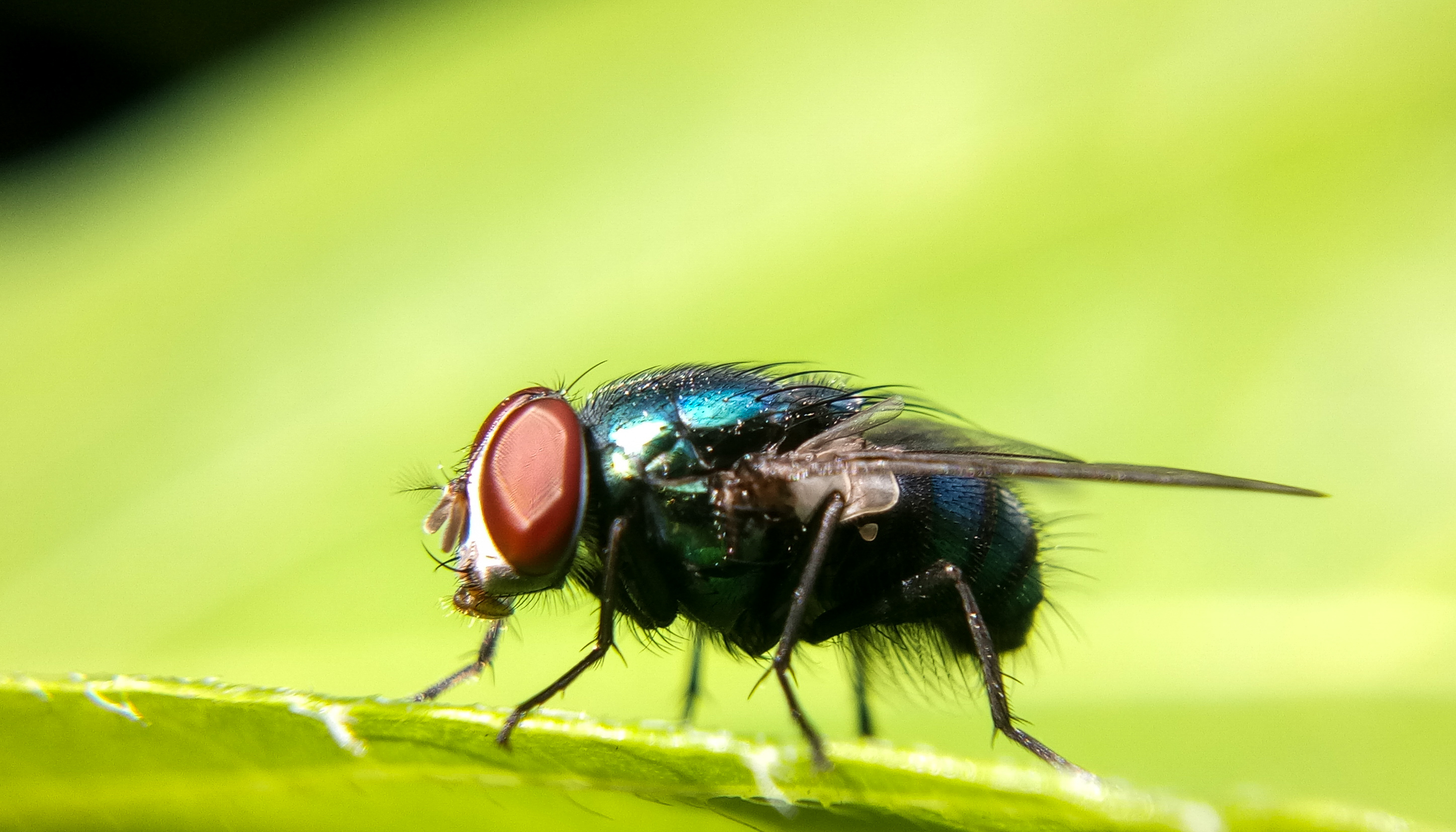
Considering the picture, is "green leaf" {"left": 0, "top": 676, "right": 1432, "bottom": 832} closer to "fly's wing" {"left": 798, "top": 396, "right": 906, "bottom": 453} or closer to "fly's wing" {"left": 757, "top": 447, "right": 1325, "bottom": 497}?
"fly's wing" {"left": 757, "top": 447, "right": 1325, "bottom": 497}

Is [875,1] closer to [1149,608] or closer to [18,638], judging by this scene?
[1149,608]

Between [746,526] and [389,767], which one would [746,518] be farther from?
[389,767]

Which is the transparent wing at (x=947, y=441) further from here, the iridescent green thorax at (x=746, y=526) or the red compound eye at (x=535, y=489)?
the red compound eye at (x=535, y=489)

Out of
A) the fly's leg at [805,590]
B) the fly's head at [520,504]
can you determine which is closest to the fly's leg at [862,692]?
the fly's leg at [805,590]

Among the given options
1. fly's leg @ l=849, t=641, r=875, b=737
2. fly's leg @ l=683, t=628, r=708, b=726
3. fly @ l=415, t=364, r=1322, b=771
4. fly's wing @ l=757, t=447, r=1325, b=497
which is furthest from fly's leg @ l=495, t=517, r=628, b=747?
fly's leg @ l=849, t=641, r=875, b=737

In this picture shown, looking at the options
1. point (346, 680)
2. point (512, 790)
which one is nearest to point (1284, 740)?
point (512, 790)

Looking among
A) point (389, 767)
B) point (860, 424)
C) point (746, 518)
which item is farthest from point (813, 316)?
point (389, 767)
